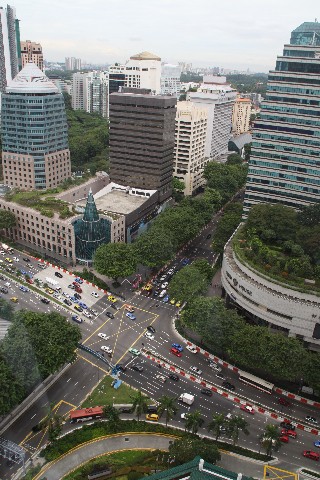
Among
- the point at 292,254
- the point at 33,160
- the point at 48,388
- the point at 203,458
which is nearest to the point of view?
the point at 203,458

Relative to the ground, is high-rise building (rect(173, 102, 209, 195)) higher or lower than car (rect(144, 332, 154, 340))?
higher

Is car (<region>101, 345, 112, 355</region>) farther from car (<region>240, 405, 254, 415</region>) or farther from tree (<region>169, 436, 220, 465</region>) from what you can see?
car (<region>240, 405, 254, 415</region>)

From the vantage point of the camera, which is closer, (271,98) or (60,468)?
(60,468)

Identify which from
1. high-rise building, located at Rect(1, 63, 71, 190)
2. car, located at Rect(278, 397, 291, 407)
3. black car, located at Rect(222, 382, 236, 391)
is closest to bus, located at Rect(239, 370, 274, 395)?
car, located at Rect(278, 397, 291, 407)

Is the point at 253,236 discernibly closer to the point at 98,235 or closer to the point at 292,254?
the point at 292,254

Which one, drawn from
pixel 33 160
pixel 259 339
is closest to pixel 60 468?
pixel 259 339

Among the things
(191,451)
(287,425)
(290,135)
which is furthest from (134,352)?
(290,135)
